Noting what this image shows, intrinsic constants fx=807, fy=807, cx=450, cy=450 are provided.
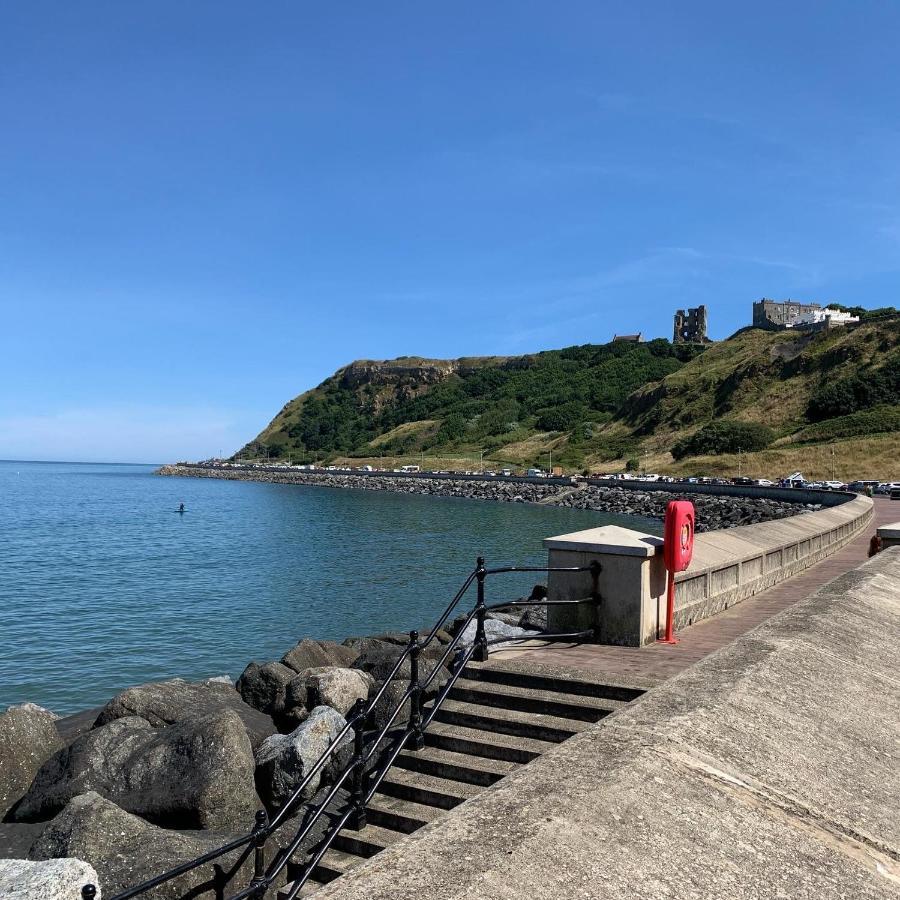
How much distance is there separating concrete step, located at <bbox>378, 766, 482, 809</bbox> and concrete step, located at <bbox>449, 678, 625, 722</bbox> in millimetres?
883

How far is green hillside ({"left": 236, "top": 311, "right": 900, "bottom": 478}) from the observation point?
94.6 metres

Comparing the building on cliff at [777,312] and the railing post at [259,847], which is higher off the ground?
the building on cliff at [777,312]

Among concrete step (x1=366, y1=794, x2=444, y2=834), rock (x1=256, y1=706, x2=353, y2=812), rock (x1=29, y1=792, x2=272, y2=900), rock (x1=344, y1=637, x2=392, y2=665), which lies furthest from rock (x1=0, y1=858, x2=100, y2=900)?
rock (x1=344, y1=637, x2=392, y2=665)

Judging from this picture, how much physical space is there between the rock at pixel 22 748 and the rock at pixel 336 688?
353 centimetres

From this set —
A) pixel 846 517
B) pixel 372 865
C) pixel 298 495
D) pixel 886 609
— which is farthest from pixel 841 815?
pixel 298 495

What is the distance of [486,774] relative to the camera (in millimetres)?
6027

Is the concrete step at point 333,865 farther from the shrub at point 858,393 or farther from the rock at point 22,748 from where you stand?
the shrub at point 858,393

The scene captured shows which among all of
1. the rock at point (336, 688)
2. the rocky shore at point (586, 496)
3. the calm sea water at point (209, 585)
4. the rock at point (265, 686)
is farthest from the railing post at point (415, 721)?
the rocky shore at point (586, 496)

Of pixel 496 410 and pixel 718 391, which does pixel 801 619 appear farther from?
pixel 496 410

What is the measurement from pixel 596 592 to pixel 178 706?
23.0ft

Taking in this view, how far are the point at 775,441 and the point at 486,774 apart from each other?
95.8 meters

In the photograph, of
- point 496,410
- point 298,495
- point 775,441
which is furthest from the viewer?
point 496,410

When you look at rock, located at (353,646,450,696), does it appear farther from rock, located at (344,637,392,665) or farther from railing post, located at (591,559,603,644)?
railing post, located at (591,559,603,644)

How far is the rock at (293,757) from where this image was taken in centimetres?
925
